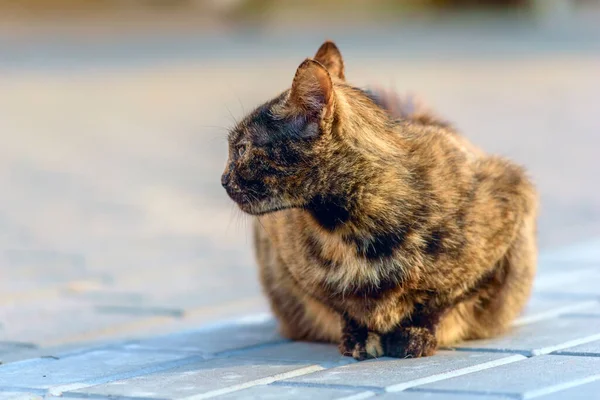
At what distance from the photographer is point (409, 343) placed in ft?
15.0

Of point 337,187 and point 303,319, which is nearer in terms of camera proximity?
point 337,187

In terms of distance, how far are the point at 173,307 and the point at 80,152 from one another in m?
5.79

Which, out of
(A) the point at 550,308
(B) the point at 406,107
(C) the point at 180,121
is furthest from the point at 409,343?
(C) the point at 180,121

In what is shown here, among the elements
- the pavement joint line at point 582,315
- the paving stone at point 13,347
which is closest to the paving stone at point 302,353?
the paving stone at point 13,347

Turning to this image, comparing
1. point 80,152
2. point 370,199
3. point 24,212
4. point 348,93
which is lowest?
point 370,199

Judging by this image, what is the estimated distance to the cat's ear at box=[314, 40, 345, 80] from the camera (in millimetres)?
5055

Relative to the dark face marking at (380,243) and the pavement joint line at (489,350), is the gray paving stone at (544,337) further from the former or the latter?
the dark face marking at (380,243)

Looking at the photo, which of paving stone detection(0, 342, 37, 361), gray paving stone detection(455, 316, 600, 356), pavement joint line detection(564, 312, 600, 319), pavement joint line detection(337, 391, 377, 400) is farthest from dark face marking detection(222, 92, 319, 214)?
pavement joint line detection(564, 312, 600, 319)

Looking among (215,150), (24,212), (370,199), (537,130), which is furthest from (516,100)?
(370,199)

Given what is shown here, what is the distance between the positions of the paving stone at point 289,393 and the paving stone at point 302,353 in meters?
0.58

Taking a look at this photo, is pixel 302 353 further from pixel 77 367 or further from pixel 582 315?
pixel 582 315

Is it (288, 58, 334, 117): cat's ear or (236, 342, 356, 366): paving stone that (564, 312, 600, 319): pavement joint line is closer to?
(236, 342, 356, 366): paving stone

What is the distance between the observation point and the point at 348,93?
463 cm

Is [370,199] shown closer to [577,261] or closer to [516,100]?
[577,261]
